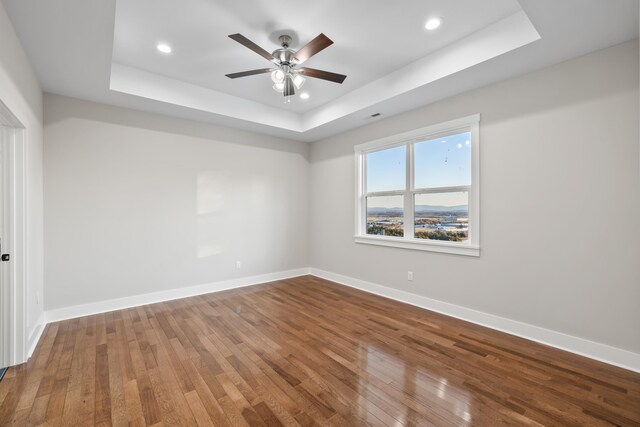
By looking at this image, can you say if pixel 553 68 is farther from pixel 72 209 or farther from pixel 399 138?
pixel 72 209

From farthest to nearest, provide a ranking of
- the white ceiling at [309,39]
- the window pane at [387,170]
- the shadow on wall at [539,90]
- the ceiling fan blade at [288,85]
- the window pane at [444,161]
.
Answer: the window pane at [387,170], the window pane at [444,161], the ceiling fan blade at [288,85], the shadow on wall at [539,90], the white ceiling at [309,39]

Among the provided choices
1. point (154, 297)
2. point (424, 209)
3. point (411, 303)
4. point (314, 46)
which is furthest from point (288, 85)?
point (154, 297)

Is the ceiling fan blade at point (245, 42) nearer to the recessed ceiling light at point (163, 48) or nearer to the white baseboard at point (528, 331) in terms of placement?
the recessed ceiling light at point (163, 48)

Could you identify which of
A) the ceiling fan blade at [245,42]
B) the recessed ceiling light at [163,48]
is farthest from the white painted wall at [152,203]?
the ceiling fan blade at [245,42]

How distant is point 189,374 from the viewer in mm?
2279

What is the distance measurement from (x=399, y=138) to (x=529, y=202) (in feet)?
6.16

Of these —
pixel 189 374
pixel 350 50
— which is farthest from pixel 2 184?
pixel 350 50

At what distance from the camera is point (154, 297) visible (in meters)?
4.05

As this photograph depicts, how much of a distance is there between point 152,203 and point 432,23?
4.07 meters

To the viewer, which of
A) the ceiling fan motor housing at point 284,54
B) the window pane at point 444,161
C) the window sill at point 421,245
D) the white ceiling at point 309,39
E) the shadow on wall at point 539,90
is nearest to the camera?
the white ceiling at point 309,39

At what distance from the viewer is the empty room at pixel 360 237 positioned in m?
2.05

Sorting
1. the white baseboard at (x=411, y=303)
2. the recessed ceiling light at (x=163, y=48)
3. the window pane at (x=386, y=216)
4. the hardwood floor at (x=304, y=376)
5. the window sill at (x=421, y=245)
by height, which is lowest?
Answer: the hardwood floor at (x=304, y=376)

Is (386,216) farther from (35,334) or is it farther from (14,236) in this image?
(35,334)

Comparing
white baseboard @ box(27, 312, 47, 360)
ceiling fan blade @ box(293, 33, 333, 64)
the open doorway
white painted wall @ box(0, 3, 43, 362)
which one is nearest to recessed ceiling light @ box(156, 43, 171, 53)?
white painted wall @ box(0, 3, 43, 362)
